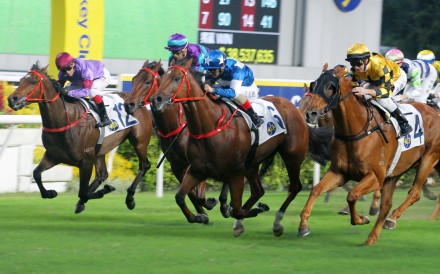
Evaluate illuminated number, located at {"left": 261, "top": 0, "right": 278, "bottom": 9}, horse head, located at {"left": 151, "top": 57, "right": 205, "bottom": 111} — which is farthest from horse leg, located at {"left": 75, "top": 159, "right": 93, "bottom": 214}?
illuminated number, located at {"left": 261, "top": 0, "right": 278, "bottom": 9}

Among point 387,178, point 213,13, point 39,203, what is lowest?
point 39,203

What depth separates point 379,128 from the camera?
8883 millimetres

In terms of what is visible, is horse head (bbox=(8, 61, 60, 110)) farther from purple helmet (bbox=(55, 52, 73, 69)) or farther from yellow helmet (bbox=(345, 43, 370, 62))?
yellow helmet (bbox=(345, 43, 370, 62))

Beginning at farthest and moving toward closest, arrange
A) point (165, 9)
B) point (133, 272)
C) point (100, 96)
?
point (165, 9) → point (100, 96) → point (133, 272)

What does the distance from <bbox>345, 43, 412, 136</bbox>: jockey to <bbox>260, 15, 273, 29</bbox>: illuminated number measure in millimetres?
8815

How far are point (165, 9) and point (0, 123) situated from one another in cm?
738

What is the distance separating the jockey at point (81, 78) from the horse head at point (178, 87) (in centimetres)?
234

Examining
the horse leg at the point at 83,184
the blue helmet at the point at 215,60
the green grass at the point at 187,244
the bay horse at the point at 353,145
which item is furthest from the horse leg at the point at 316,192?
the horse leg at the point at 83,184

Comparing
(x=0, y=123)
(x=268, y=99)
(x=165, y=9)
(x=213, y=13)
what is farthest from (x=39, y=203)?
(x=165, y=9)

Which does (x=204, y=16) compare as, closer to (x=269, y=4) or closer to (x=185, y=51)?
(x=269, y=4)

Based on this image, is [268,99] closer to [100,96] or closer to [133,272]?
[100,96]

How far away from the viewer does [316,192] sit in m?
8.54

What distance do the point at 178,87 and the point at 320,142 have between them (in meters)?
2.31

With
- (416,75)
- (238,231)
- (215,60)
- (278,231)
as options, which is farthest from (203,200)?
(416,75)
